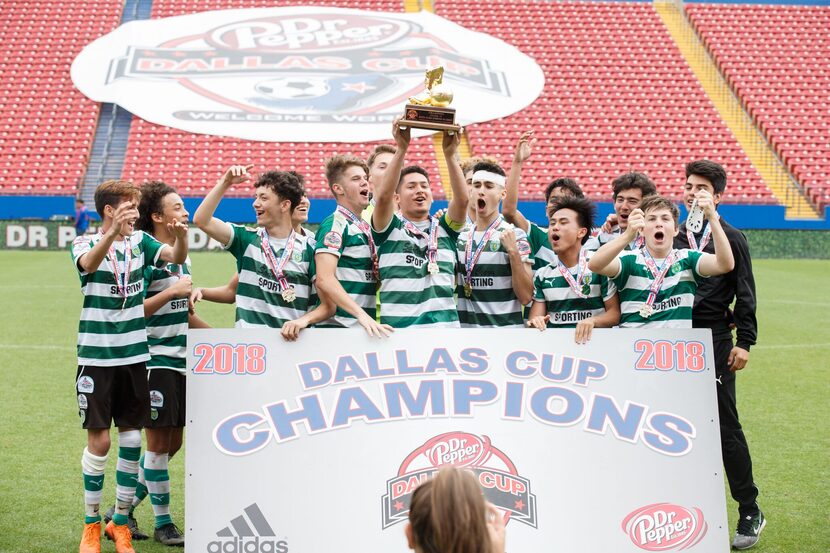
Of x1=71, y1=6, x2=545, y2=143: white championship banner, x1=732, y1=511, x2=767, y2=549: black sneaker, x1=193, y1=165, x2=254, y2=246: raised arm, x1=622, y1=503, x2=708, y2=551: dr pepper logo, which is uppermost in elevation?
x1=71, y1=6, x2=545, y2=143: white championship banner

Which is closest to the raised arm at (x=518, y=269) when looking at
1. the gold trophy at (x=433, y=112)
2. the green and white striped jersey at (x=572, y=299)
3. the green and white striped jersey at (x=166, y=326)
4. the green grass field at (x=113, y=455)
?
the green and white striped jersey at (x=572, y=299)

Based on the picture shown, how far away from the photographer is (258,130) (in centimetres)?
2670

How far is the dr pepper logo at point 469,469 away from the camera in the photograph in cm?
404

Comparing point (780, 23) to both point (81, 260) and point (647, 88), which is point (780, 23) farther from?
point (81, 260)

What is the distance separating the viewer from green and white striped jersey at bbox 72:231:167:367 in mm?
4602

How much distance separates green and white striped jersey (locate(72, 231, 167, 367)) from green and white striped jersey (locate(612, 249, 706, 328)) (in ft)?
7.89

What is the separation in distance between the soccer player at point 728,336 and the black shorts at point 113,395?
9.57 feet

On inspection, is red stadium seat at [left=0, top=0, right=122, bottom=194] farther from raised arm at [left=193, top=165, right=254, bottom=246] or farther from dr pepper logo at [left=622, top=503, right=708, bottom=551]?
dr pepper logo at [left=622, top=503, right=708, bottom=551]

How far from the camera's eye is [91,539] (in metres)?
4.52

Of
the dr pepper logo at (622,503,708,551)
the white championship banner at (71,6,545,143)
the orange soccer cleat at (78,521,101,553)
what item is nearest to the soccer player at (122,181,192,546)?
the orange soccer cleat at (78,521,101,553)

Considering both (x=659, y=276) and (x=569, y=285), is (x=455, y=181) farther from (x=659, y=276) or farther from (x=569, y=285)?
(x=659, y=276)

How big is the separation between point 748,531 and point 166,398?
3.09 m

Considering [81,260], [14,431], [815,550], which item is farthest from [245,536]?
[14,431]

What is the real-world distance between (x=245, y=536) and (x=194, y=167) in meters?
22.2
